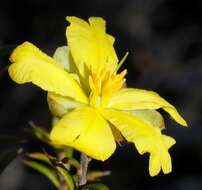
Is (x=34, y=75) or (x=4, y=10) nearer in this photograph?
(x=34, y=75)

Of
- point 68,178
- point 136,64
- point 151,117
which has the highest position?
point 151,117

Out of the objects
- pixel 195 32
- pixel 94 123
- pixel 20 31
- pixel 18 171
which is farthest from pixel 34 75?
pixel 195 32

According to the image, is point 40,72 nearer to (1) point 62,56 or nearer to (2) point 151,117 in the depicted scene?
(1) point 62,56

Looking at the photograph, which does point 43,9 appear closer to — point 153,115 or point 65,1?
point 65,1

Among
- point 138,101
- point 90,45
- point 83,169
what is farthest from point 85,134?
point 90,45

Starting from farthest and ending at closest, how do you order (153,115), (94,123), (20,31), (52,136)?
1. (20,31)
2. (153,115)
3. (94,123)
4. (52,136)
